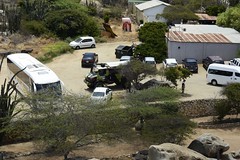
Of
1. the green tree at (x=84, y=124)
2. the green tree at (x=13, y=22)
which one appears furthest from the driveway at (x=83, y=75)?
the green tree at (x=13, y=22)

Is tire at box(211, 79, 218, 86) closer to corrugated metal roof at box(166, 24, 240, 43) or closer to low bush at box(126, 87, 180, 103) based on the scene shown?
corrugated metal roof at box(166, 24, 240, 43)

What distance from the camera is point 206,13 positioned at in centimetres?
5881

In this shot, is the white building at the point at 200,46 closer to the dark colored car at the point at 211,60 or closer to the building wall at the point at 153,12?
the dark colored car at the point at 211,60

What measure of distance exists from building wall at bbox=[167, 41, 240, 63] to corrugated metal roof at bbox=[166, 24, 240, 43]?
20.5 inches

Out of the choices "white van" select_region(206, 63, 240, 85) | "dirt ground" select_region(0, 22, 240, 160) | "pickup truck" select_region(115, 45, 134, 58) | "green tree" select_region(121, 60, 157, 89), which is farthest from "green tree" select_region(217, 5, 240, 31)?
"green tree" select_region(121, 60, 157, 89)

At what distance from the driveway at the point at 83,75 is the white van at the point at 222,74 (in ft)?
1.66

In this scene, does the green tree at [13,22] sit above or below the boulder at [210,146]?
above

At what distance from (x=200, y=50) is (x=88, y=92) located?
1184 centimetres

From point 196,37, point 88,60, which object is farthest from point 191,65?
point 88,60

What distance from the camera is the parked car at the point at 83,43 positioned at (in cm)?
4572

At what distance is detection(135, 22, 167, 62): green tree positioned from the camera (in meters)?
40.8

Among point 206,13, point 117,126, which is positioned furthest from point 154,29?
point 117,126

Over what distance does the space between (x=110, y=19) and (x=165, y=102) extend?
33.9 meters

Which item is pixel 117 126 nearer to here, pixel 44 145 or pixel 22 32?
pixel 44 145
